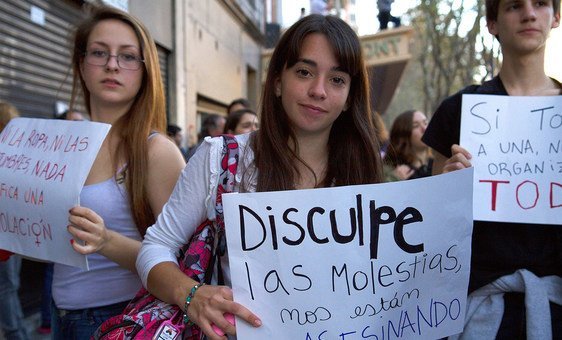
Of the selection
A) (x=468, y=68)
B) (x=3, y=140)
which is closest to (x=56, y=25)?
(x=3, y=140)

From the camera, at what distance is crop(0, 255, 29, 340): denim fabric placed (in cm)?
402

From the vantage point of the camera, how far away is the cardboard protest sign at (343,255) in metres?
1.50

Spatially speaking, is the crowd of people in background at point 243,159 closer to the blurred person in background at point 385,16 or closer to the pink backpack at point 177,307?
the pink backpack at point 177,307

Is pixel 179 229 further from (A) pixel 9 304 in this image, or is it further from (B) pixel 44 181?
(A) pixel 9 304

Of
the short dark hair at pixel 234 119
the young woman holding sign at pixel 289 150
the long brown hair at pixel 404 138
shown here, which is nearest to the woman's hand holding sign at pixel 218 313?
the young woman holding sign at pixel 289 150

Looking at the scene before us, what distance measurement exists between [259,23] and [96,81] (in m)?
18.9

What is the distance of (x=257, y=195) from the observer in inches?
59.0

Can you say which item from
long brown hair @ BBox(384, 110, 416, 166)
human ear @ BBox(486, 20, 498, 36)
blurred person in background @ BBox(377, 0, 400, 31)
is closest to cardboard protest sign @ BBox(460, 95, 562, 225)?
human ear @ BBox(486, 20, 498, 36)

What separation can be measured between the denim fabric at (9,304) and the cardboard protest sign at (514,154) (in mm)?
3358

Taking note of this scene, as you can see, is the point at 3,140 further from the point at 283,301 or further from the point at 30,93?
the point at 30,93

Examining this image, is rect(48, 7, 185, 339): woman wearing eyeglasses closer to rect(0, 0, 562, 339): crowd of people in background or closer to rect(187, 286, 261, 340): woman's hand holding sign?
rect(0, 0, 562, 339): crowd of people in background

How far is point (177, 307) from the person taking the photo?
5.28 feet

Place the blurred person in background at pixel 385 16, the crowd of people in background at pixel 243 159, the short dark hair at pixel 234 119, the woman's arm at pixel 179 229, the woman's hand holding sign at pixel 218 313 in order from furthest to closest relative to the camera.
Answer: the blurred person in background at pixel 385 16, the short dark hair at pixel 234 119, the crowd of people in background at pixel 243 159, the woman's arm at pixel 179 229, the woman's hand holding sign at pixel 218 313

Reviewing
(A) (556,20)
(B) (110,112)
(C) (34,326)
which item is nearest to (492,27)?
(A) (556,20)
